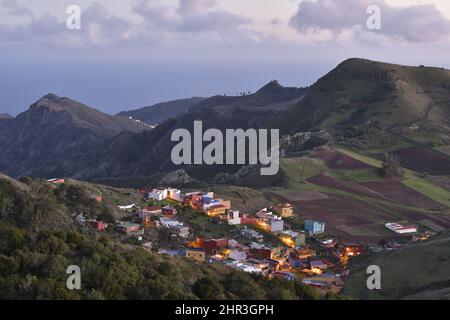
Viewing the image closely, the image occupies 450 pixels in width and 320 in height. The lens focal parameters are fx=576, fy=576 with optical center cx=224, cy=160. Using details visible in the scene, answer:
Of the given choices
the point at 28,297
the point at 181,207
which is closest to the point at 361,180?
the point at 181,207

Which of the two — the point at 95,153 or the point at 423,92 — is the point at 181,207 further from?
the point at 95,153

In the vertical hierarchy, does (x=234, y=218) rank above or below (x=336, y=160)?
below

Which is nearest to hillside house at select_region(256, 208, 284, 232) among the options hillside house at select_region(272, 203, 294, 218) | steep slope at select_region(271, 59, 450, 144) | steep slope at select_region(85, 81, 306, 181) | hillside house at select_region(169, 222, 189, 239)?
hillside house at select_region(272, 203, 294, 218)

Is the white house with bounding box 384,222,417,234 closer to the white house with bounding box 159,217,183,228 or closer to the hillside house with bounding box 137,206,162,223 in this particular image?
the white house with bounding box 159,217,183,228

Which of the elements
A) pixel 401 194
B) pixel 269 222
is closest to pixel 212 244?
pixel 269 222

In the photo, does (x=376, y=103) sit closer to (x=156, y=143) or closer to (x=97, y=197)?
(x=156, y=143)
